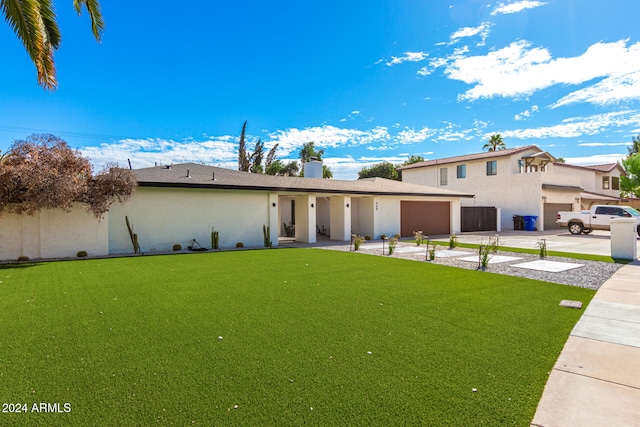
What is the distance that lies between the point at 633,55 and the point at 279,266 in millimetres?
17878

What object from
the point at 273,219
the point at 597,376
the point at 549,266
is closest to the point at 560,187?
the point at 549,266

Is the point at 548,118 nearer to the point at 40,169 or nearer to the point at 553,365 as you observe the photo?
the point at 553,365

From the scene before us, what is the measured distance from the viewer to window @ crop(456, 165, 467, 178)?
3047cm

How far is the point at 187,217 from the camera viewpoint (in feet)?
48.0

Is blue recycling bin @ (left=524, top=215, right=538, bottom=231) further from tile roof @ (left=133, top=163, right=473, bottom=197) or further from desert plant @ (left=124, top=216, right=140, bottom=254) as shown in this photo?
desert plant @ (left=124, top=216, right=140, bottom=254)

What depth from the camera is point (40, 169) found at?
34.8 feet

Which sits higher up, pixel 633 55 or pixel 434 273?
pixel 633 55

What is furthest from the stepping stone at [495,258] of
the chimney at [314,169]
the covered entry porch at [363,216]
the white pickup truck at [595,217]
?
the chimney at [314,169]

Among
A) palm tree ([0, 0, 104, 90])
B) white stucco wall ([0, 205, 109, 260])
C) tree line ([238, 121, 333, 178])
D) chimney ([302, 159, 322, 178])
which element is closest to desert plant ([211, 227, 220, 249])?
white stucco wall ([0, 205, 109, 260])

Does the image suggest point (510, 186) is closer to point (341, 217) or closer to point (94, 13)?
point (341, 217)

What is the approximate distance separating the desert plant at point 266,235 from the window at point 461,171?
21.3m

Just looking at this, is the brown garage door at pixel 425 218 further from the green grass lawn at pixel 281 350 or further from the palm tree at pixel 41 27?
the palm tree at pixel 41 27

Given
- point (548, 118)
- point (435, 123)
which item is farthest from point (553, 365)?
point (548, 118)

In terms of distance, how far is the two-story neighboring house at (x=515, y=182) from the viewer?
1043 inches
